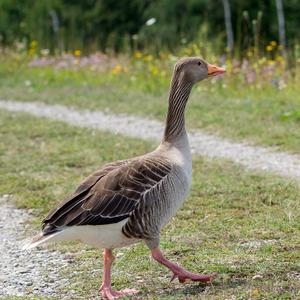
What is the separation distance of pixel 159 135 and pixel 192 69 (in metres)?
5.52

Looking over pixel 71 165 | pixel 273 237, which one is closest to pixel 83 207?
pixel 273 237

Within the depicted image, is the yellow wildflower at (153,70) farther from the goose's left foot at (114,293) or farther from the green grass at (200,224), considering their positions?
the goose's left foot at (114,293)

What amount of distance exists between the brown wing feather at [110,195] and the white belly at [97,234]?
43 mm

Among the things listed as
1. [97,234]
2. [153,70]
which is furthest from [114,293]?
[153,70]

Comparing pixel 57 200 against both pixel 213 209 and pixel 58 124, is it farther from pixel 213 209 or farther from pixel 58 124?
pixel 58 124

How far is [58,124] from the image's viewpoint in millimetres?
12219

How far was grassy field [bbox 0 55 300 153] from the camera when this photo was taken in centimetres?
1112

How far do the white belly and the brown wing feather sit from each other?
0.04 meters

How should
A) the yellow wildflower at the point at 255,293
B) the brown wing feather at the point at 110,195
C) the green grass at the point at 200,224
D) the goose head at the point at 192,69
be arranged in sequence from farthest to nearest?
1. the goose head at the point at 192,69
2. the green grass at the point at 200,224
3. the brown wing feather at the point at 110,195
4. the yellow wildflower at the point at 255,293

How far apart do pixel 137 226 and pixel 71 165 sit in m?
4.58

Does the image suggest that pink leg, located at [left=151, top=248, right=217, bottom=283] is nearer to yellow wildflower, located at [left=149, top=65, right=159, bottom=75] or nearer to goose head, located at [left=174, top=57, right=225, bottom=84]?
goose head, located at [left=174, top=57, right=225, bottom=84]

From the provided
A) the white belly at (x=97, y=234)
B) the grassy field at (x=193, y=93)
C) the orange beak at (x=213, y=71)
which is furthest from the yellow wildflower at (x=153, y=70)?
the white belly at (x=97, y=234)

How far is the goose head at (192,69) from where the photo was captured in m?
5.68

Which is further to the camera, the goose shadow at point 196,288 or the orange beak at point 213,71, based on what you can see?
the orange beak at point 213,71
